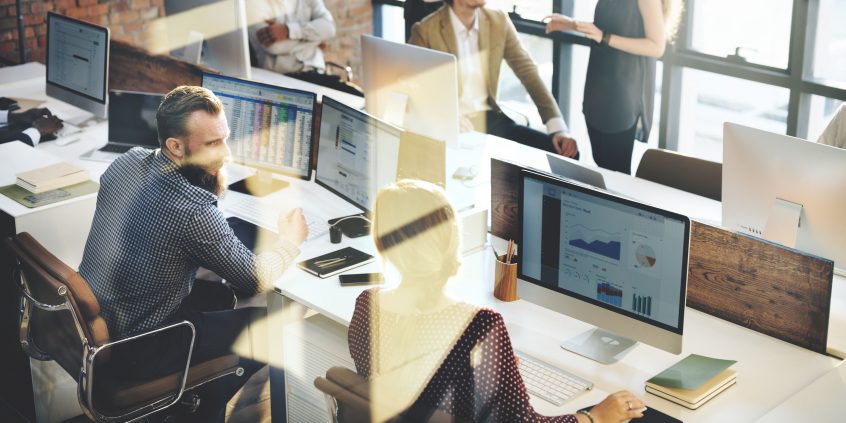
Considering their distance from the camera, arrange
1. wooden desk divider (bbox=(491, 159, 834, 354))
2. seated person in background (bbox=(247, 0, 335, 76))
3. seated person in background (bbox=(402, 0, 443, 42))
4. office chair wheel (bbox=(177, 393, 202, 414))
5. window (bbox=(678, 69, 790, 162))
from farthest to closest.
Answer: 1. seated person in background (bbox=(402, 0, 443, 42))
2. seated person in background (bbox=(247, 0, 335, 76))
3. window (bbox=(678, 69, 790, 162))
4. office chair wheel (bbox=(177, 393, 202, 414))
5. wooden desk divider (bbox=(491, 159, 834, 354))

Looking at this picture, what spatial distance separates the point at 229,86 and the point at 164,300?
3.82 feet

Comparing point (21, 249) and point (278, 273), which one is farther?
point (278, 273)

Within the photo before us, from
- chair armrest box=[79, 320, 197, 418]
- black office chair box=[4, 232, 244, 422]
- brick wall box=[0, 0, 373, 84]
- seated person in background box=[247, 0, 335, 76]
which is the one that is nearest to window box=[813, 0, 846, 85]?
seated person in background box=[247, 0, 335, 76]

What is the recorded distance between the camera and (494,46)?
→ 459 cm

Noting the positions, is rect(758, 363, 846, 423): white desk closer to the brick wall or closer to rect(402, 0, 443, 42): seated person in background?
rect(402, 0, 443, 42): seated person in background

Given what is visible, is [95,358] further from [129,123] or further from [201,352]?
[129,123]

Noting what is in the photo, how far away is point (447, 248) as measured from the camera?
212 centimetres

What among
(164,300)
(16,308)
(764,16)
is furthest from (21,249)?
(764,16)

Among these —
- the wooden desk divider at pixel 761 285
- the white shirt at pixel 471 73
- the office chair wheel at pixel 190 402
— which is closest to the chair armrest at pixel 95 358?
the office chair wheel at pixel 190 402

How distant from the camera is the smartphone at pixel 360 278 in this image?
2910mm

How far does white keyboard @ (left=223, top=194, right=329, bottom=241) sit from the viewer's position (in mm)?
3330

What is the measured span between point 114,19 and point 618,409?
511 cm

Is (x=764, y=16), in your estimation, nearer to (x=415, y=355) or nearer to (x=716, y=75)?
(x=716, y=75)

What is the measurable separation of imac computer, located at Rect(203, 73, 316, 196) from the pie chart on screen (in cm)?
155
